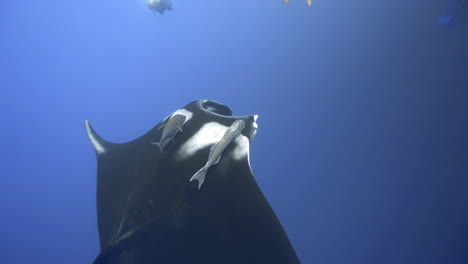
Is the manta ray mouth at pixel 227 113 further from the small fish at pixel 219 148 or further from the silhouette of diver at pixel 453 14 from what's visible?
the silhouette of diver at pixel 453 14

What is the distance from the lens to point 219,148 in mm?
1986

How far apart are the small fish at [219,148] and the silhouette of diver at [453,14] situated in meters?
13.3

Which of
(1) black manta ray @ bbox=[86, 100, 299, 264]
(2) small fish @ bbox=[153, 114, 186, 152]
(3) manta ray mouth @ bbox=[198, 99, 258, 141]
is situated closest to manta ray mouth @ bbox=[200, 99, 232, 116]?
(3) manta ray mouth @ bbox=[198, 99, 258, 141]

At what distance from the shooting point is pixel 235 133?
6.72 feet

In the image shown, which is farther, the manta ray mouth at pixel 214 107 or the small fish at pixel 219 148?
the manta ray mouth at pixel 214 107

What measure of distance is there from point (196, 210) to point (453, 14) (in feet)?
46.6

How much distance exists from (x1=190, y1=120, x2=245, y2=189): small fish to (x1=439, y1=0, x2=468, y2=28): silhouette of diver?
43.5 feet

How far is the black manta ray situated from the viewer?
1.79 meters

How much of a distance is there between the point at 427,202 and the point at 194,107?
1470cm

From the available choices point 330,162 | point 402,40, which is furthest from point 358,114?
point 402,40

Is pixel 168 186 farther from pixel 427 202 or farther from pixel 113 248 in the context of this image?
pixel 427 202

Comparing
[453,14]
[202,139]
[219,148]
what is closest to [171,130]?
[202,139]

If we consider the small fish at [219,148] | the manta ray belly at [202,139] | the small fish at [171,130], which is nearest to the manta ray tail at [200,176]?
the small fish at [219,148]

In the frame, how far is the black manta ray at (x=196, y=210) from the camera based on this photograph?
1788mm
